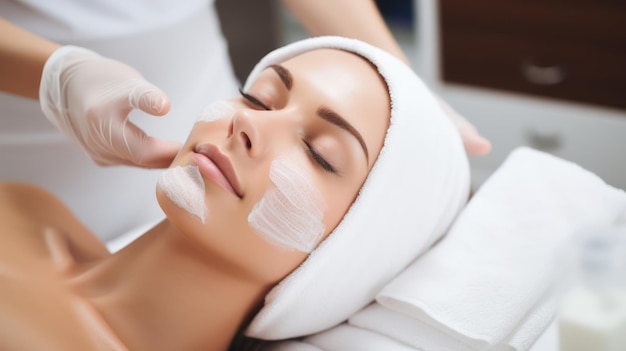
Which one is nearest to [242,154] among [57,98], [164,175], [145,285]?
[164,175]

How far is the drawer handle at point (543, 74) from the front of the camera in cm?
245

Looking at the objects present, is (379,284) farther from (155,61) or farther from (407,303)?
(155,61)

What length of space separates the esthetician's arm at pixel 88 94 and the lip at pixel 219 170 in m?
0.12

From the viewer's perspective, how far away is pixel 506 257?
49.3 inches

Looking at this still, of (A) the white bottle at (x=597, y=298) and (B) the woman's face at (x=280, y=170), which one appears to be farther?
(B) the woman's face at (x=280, y=170)

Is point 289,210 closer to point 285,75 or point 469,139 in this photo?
point 285,75

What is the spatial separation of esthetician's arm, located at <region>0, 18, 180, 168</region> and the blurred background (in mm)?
1323

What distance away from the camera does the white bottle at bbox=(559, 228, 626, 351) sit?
2.77 ft

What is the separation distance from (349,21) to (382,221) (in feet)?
1.76

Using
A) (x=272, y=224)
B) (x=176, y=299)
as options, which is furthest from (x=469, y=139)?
(x=176, y=299)

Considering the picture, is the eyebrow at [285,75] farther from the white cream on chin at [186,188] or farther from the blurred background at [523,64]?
the blurred background at [523,64]

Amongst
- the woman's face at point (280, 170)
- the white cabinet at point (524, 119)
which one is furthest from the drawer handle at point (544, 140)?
the woman's face at point (280, 170)

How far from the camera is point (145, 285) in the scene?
118 cm

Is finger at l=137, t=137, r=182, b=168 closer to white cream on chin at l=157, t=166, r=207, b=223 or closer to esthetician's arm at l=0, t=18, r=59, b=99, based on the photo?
white cream on chin at l=157, t=166, r=207, b=223
